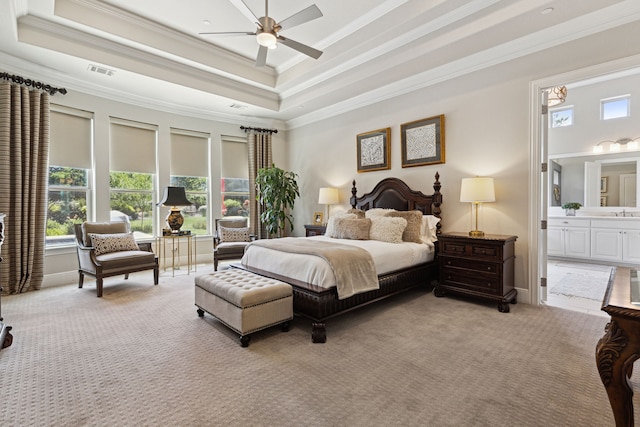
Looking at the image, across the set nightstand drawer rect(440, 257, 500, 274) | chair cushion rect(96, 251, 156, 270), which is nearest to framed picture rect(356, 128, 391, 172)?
nightstand drawer rect(440, 257, 500, 274)

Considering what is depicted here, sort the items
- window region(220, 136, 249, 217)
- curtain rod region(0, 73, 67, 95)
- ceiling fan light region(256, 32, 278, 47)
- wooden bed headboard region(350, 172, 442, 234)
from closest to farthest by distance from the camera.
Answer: ceiling fan light region(256, 32, 278, 47) → curtain rod region(0, 73, 67, 95) → wooden bed headboard region(350, 172, 442, 234) → window region(220, 136, 249, 217)

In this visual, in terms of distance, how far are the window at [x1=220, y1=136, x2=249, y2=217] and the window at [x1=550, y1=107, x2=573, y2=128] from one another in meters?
6.86

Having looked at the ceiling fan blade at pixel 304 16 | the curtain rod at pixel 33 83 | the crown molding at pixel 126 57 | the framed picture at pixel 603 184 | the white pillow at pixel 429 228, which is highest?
the crown molding at pixel 126 57

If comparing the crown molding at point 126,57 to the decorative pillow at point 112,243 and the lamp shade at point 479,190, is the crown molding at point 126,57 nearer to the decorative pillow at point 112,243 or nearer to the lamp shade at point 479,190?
the decorative pillow at point 112,243

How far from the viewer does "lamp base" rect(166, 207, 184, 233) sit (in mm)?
5371

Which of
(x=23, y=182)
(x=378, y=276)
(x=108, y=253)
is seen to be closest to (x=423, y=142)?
(x=378, y=276)

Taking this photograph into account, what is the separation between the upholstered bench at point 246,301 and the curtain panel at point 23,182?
9.83ft

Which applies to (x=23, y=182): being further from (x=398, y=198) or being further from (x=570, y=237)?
(x=570, y=237)

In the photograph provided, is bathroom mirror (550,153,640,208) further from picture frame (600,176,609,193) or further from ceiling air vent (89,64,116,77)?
ceiling air vent (89,64,116,77)

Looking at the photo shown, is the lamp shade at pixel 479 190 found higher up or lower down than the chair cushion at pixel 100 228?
higher up

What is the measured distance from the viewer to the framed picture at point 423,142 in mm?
4527

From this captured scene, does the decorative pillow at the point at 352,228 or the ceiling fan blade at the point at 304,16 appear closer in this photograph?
the ceiling fan blade at the point at 304,16

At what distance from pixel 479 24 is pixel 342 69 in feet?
6.63

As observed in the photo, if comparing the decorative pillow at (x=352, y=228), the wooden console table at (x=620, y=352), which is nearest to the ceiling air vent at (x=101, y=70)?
the decorative pillow at (x=352, y=228)
